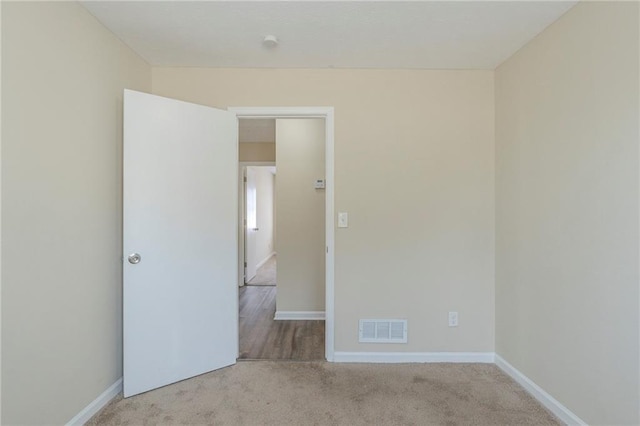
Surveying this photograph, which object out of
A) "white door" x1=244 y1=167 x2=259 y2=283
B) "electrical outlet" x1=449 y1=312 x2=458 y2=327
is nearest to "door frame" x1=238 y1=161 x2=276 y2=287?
"white door" x1=244 y1=167 x2=259 y2=283

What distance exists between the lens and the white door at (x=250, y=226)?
5273 mm

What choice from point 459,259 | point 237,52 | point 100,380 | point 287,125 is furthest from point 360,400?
point 287,125

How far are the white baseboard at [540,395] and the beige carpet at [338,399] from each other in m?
0.05

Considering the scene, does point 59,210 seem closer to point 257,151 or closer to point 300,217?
point 300,217

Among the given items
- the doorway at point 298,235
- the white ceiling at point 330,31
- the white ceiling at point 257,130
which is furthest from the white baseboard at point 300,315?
the white ceiling at point 330,31

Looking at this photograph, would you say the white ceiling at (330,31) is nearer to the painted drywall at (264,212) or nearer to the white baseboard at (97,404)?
the white baseboard at (97,404)

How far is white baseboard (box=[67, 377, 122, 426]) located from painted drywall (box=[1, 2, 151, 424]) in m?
0.04

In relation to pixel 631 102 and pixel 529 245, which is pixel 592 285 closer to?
pixel 529 245

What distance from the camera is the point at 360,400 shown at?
1.92m

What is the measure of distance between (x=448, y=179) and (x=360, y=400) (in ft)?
5.75

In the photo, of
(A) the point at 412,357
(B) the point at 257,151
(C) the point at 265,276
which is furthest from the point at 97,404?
(C) the point at 265,276

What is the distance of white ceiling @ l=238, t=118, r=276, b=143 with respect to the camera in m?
3.67

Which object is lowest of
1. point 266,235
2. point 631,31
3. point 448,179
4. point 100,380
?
point 100,380

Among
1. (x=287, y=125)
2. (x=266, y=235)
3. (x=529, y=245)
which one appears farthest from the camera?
(x=266, y=235)
